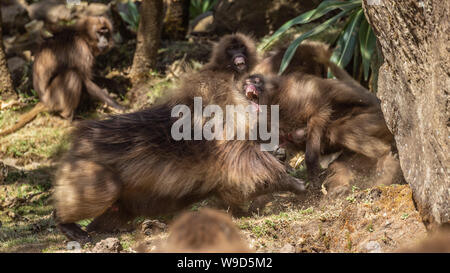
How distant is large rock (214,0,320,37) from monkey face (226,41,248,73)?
173 inches

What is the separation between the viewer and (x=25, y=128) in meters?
11.5

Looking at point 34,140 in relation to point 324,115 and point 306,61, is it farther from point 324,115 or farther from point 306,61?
point 324,115

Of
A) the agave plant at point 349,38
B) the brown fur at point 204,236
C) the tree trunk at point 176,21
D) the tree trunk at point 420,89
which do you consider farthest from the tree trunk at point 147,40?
the brown fur at point 204,236

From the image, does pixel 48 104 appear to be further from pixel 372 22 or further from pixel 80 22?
pixel 372 22

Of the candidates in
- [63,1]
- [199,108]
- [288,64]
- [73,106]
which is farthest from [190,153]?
[63,1]

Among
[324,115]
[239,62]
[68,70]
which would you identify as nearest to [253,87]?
[324,115]

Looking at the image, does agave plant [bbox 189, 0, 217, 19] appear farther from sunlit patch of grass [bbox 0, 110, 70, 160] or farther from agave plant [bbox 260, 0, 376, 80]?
agave plant [bbox 260, 0, 376, 80]

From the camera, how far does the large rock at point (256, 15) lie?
13.3 metres

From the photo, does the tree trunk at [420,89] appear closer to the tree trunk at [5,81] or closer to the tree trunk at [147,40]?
the tree trunk at [147,40]

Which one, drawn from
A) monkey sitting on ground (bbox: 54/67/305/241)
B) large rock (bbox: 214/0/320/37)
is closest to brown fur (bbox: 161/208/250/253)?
monkey sitting on ground (bbox: 54/67/305/241)

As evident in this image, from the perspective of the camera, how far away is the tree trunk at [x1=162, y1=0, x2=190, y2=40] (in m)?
14.0

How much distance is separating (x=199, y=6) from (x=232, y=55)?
25.9 feet

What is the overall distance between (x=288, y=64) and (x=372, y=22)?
422 centimetres

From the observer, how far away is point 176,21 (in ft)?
46.5
